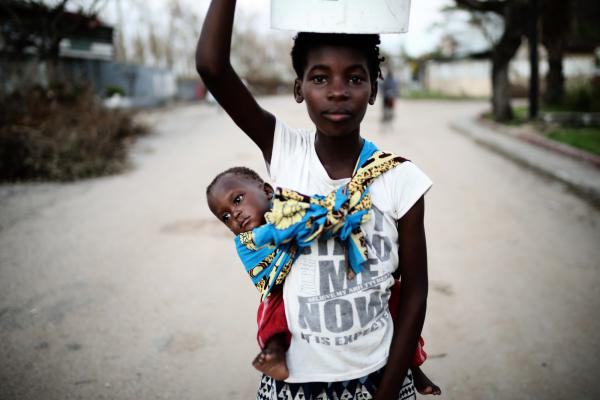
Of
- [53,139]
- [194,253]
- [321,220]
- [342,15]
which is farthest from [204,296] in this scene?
[53,139]

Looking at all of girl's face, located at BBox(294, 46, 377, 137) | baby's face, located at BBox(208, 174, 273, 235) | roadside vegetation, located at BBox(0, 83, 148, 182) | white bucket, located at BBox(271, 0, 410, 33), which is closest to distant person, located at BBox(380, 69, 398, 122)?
roadside vegetation, located at BBox(0, 83, 148, 182)

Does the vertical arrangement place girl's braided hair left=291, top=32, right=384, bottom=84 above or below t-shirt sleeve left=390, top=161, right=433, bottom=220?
above

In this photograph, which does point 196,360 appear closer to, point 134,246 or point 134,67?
point 134,246

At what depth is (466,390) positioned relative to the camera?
234 centimetres

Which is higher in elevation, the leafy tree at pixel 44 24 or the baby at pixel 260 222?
the leafy tree at pixel 44 24

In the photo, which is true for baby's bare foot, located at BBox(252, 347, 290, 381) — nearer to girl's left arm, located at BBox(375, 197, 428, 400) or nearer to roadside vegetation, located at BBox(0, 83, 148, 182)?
girl's left arm, located at BBox(375, 197, 428, 400)

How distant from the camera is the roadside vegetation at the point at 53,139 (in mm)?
6483

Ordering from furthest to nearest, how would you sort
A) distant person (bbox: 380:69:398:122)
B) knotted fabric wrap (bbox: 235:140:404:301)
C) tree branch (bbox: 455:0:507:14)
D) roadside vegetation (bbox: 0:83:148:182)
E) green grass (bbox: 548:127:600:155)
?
distant person (bbox: 380:69:398:122) < tree branch (bbox: 455:0:507:14) < green grass (bbox: 548:127:600:155) < roadside vegetation (bbox: 0:83:148:182) < knotted fabric wrap (bbox: 235:140:404:301)

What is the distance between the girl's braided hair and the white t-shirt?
29 centimetres

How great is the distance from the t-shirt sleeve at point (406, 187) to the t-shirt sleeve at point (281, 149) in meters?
0.30

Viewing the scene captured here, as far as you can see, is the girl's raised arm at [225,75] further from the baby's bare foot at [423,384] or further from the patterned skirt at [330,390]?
the baby's bare foot at [423,384]

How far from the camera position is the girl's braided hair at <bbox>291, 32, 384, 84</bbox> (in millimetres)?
1146

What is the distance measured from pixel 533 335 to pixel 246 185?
2.26 meters

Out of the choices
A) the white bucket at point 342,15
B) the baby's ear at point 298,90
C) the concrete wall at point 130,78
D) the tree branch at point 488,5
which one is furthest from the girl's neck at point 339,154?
the concrete wall at point 130,78
